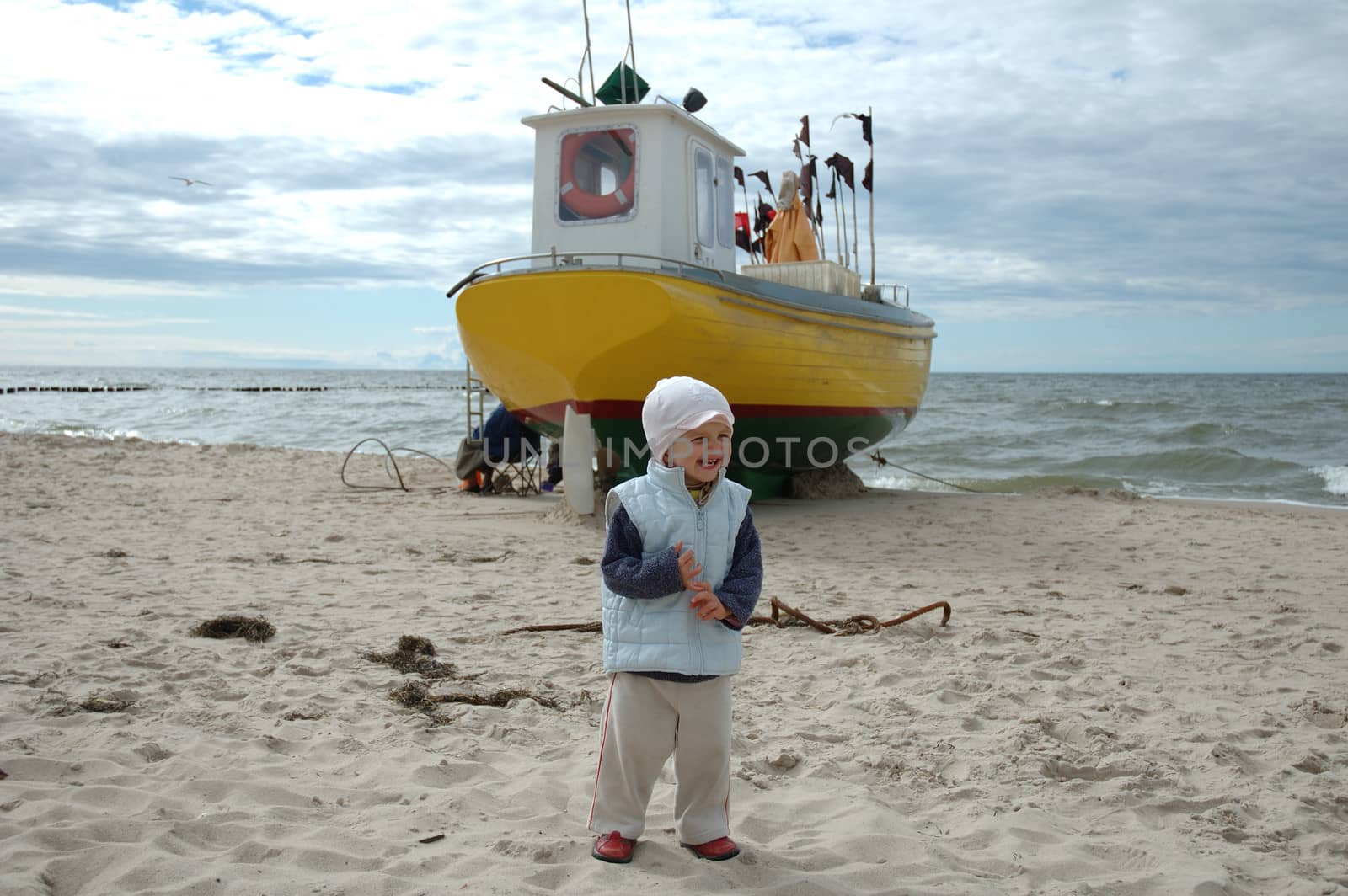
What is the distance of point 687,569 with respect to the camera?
255 centimetres

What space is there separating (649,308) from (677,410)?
17.9 feet

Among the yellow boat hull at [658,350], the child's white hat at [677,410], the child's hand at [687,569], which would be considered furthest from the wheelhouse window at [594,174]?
the child's hand at [687,569]

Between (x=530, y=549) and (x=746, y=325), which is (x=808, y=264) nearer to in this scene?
(x=746, y=325)

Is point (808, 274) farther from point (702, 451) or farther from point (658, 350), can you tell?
point (702, 451)

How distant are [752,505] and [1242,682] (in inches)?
253

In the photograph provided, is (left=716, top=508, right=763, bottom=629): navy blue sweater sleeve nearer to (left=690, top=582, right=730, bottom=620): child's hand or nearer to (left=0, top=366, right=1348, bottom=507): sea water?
(left=690, top=582, right=730, bottom=620): child's hand

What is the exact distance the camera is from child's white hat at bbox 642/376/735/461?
2.62 m

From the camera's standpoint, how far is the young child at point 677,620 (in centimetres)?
260

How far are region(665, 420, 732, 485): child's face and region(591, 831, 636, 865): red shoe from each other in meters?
0.95

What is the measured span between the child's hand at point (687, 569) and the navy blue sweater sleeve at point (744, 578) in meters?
0.10

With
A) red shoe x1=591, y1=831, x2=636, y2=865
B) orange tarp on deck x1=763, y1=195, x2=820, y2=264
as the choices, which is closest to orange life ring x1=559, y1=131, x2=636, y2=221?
orange tarp on deck x1=763, y1=195, x2=820, y2=264

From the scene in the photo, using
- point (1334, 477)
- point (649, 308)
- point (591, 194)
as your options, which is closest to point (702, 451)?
point (649, 308)

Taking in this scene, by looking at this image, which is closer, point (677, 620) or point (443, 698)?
point (677, 620)

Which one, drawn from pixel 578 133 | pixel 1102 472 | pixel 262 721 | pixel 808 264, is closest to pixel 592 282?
pixel 578 133
